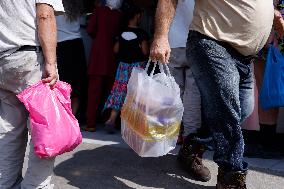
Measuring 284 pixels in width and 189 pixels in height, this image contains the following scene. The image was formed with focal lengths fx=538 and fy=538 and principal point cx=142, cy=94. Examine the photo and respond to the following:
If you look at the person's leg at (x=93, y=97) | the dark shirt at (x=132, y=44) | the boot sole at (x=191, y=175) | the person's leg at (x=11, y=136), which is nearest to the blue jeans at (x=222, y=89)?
the boot sole at (x=191, y=175)

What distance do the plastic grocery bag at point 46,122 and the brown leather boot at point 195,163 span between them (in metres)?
1.22

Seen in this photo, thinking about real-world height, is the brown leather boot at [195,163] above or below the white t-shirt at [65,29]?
below

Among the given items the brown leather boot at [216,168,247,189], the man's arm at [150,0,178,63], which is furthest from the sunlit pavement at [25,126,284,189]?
the man's arm at [150,0,178,63]

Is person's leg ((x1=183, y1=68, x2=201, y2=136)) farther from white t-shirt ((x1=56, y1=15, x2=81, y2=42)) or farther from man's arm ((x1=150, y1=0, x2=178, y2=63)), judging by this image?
white t-shirt ((x1=56, y1=15, x2=81, y2=42))

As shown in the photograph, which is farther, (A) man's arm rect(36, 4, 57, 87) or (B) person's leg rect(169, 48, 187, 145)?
(B) person's leg rect(169, 48, 187, 145)

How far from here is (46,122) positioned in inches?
124

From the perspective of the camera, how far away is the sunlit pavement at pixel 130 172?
4.08m

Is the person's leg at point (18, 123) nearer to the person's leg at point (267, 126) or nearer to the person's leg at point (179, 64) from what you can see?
the person's leg at point (179, 64)

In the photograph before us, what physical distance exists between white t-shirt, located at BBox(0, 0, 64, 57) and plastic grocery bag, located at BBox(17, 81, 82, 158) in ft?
0.90

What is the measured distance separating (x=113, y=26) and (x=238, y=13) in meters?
2.59

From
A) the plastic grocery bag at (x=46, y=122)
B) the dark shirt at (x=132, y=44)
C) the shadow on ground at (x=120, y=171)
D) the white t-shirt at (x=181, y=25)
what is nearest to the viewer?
the plastic grocery bag at (x=46, y=122)

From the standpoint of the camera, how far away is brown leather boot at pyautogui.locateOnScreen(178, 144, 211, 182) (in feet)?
13.5

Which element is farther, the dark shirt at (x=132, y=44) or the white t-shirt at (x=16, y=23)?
the dark shirt at (x=132, y=44)

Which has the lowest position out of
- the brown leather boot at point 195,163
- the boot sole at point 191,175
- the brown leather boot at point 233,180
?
the boot sole at point 191,175
